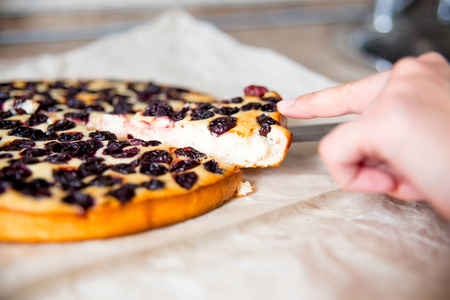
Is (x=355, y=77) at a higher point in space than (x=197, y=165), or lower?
higher

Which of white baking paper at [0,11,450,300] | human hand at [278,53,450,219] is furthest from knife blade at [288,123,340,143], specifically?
human hand at [278,53,450,219]

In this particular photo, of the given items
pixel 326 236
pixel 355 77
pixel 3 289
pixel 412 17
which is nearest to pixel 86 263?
pixel 3 289

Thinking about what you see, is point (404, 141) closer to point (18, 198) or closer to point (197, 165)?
point (197, 165)

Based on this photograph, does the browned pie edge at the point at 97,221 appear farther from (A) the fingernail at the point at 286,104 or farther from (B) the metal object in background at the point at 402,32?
(B) the metal object in background at the point at 402,32

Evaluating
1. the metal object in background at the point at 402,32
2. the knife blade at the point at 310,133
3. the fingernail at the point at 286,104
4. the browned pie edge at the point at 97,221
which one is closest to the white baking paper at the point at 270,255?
the browned pie edge at the point at 97,221

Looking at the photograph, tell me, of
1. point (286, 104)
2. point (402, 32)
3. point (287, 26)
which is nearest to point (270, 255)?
point (286, 104)

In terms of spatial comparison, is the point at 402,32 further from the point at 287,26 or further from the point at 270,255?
the point at 270,255
